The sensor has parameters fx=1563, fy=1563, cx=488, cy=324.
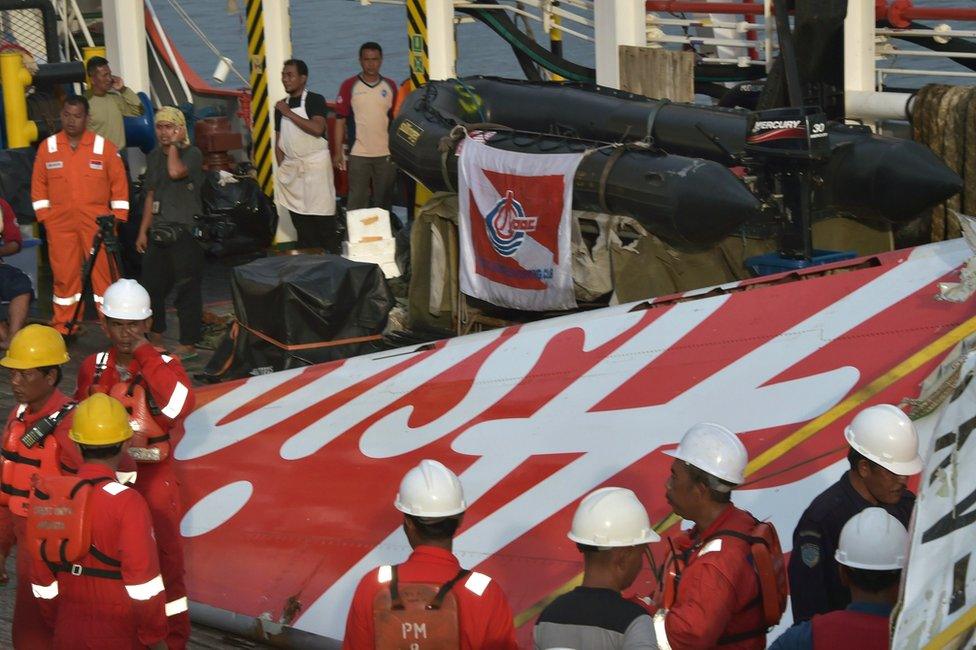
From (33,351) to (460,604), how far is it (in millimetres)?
2751

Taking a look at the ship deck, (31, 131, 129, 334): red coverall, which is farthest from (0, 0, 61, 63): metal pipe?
(31, 131, 129, 334): red coverall

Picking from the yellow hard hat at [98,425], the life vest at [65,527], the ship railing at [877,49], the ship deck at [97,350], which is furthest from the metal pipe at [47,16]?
the life vest at [65,527]

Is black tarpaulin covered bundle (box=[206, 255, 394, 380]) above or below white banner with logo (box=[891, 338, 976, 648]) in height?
below

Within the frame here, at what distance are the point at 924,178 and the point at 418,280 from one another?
12.8ft

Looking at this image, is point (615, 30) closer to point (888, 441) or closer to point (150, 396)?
point (150, 396)

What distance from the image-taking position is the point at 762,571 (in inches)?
182

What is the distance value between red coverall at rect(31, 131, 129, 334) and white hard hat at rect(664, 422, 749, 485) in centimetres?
759

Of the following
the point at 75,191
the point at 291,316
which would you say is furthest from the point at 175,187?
the point at 291,316

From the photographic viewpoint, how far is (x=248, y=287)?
431 inches

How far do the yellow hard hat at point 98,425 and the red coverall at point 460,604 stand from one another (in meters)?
1.52

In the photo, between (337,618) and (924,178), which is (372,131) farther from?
(337,618)

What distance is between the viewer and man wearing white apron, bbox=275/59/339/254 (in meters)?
13.6

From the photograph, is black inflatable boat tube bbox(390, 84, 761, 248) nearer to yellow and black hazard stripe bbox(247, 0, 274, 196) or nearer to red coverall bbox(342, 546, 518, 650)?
yellow and black hazard stripe bbox(247, 0, 274, 196)

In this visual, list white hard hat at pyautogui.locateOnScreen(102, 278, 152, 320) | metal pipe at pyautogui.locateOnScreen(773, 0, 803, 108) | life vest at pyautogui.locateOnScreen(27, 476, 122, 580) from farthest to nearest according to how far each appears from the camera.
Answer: metal pipe at pyautogui.locateOnScreen(773, 0, 803, 108) < white hard hat at pyautogui.locateOnScreen(102, 278, 152, 320) < life vest at pyautogui.locateOnScreen(27, 476, 122, 580)
